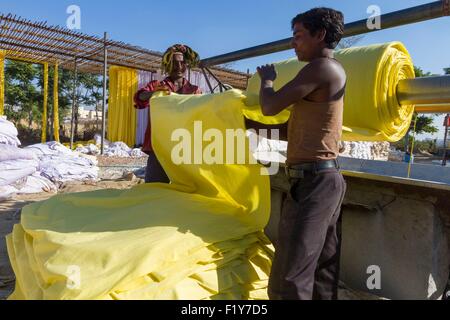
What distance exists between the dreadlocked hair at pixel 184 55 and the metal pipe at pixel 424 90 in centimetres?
173

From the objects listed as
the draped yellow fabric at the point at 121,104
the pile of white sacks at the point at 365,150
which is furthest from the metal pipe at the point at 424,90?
the draped yellow fabric at the point at 121,104

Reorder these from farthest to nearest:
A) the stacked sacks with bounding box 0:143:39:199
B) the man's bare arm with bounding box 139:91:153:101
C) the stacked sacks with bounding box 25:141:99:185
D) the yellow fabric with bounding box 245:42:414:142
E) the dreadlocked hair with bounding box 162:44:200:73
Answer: the stacked sacks with bounding box 25:141:99:185 < the stacked sacks with bounding box 0:143:39:199 < the dreadlocked hair with bounding box 162:44:200:73 < the man's bare arm with bounding box 139:91:153:101 < the yellow fabric with bounding box 245:42:414:142

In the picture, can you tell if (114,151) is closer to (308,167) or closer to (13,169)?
(13,169)

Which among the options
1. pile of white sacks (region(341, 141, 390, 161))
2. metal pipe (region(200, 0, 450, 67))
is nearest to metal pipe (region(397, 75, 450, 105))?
metal pipe (region(200, 0, 450, 67))

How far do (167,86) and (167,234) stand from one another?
1.44 meters

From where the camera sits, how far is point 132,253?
1656 millimetres

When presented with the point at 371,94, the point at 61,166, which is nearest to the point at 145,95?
the point at 371,94

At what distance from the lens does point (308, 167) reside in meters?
1.68

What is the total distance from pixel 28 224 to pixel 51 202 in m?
0.37

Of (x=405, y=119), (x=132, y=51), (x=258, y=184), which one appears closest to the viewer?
(x=258, y=184)

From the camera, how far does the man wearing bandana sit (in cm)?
279

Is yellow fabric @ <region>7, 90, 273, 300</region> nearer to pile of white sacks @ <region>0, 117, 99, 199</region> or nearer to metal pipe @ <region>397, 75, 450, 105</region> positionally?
metal pipe @ <region>397, 75, 450, 105</region>
